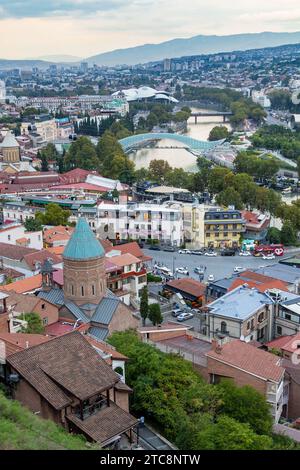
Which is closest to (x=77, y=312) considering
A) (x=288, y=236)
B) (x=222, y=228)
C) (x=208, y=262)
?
(x=208, y=262)

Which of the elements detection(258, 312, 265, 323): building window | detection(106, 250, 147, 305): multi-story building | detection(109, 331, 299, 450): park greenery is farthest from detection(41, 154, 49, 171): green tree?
detection(109, 331, 299, 450): park greenery

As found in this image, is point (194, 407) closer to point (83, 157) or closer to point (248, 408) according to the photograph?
point (248, 408)

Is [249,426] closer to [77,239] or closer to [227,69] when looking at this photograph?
[77,239]

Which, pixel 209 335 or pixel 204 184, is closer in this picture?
pixel 209 335

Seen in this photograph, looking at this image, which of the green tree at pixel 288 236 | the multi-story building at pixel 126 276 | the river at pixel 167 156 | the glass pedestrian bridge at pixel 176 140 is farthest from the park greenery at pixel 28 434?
the glass pedestrian bridge at pixel 176 140

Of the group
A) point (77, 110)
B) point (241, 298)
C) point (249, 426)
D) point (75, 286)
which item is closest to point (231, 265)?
point (241, 298)

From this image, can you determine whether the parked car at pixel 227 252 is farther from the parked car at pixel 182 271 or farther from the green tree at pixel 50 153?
the green tree at pixel 50 153

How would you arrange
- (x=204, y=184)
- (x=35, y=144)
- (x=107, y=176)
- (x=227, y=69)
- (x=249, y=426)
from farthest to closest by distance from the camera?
1. (x=227, y=69)
2. (x=35, y=144)
3. (x=107, y=176)
4. (x=204, y=184)
5. (x=249, y=426)

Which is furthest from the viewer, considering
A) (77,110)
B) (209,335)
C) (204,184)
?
(77,110)
